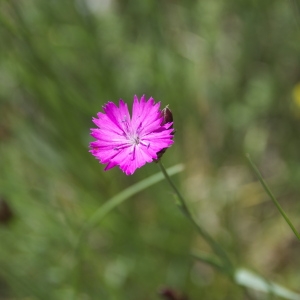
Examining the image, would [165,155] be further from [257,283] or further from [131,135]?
[131,135]

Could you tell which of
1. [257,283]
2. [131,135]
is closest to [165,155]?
[257,283]

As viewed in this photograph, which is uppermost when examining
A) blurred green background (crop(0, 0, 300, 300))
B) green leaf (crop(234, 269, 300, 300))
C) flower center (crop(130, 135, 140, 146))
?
blurred green background (crop(0, 0, 300, 300))

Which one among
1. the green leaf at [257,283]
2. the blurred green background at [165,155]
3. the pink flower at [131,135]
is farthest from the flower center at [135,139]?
the blurred green background at [165,155]

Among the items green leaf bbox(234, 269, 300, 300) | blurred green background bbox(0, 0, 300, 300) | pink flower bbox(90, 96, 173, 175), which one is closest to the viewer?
pink flower bbox(90, 96, 173, 175)

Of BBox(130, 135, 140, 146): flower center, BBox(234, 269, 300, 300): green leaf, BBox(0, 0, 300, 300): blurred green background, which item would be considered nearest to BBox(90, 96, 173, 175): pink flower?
BBox(130, 135, 140, 146): flower center

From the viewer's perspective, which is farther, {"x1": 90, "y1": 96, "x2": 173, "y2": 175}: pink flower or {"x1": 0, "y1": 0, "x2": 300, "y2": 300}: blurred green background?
{"x1": 0, "y1": 0, "x2": 300, "y2": 300}: blurred green background

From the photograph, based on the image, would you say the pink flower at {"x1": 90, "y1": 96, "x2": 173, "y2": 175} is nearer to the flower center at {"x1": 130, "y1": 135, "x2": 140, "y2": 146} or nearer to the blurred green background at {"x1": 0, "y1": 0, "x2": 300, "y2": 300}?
the flower center at {"x1": 130, "y1": 135, "x2": 140, "y2": 146}
